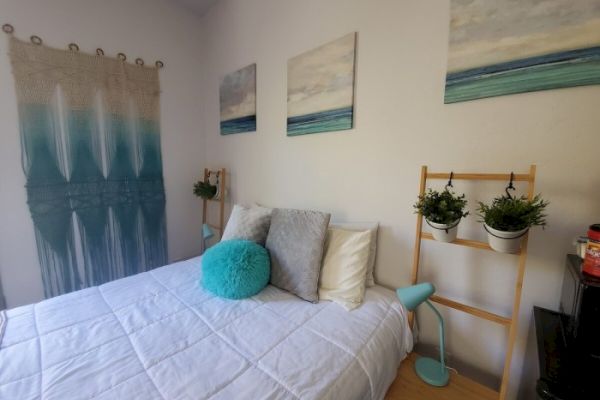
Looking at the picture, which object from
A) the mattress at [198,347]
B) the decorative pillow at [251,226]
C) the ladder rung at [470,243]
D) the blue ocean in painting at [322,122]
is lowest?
the mattress at [198,347]

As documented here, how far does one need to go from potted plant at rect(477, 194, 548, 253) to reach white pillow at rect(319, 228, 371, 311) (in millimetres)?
567

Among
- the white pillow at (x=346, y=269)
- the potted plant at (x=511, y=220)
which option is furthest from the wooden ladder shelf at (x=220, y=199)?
the potted plant at (x=511, y=220)

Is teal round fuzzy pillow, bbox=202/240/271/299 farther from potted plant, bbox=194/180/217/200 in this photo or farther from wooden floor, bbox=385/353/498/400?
potted plant, bbox=194/180/217/200

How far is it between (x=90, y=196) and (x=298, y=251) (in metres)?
1.87

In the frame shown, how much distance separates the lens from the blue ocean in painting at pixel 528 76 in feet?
2.82

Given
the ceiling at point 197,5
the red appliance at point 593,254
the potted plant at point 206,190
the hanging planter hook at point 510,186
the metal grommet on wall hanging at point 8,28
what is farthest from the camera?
the potted plant at point 206,190

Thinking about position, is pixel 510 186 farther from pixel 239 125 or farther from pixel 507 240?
pixel 239 125

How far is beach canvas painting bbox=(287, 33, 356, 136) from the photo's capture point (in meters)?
1.47

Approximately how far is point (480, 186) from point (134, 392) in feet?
4.98

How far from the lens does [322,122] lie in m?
1.62

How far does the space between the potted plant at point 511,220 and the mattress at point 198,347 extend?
0.58m

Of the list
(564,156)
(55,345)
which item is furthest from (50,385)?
(564,156)

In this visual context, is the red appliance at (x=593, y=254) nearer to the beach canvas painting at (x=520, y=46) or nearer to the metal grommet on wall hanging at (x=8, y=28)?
the beach canvas painting at (x=520, y=46)

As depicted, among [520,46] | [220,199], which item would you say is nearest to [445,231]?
[520,46]
